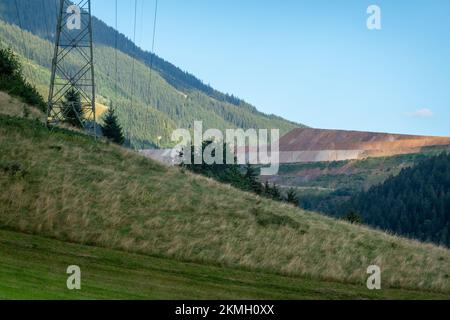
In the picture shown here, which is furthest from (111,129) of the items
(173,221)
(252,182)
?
(173,221)

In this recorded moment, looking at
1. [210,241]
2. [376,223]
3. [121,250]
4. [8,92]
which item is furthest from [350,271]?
[376,223]

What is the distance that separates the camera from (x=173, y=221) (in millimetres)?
27859

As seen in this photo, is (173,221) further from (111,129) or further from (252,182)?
(252,182)

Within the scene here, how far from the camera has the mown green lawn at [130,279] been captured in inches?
590

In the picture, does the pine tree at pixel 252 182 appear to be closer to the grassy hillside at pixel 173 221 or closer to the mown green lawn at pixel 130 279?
the grassy hillside at pixel 173 221

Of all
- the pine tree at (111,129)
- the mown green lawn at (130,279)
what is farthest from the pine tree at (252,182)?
the mown green lawn at (130,279)

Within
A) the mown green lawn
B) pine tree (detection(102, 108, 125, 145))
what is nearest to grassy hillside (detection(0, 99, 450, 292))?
the mown green lawn

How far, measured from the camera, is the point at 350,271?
2553cm

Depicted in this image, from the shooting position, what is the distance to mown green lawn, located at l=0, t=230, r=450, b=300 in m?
15.0

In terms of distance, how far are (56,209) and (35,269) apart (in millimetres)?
9452

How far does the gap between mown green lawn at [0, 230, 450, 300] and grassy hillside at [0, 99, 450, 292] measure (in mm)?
1669

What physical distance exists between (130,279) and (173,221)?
10.2 m

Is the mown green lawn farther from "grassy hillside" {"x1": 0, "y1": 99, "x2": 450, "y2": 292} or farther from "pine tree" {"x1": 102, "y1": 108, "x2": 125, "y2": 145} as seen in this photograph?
"pine tree" {"x1": 102, "y1": 108, "x2": 125, "y2": 145}

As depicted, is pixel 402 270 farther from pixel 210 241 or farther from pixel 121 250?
pixel 121 250
